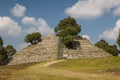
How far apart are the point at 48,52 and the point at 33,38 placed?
40.2 feet

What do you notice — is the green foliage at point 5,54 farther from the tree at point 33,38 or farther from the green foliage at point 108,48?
the green foliage at point 108,48

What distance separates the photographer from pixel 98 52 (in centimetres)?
12644

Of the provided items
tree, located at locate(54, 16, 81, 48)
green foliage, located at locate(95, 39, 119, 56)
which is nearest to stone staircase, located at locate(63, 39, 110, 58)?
tree, located at locate(54, 16, 81, 48)

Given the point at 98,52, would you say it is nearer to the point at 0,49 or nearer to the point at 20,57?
the point at 20,57

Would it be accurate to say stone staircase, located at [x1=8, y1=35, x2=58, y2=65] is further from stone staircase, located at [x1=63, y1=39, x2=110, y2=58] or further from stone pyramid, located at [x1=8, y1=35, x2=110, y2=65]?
stone staircase, located at [x1=63, y1=39, x2=110, y2=58]

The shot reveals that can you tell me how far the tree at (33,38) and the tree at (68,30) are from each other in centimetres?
869

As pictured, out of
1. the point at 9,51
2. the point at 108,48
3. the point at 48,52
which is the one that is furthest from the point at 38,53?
the point at 108,48

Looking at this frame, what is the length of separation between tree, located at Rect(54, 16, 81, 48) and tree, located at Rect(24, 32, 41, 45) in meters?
8.69

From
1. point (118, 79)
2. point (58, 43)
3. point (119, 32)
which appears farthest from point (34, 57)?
point (118, 79)

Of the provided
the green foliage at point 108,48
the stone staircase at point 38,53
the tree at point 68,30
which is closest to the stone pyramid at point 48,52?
the stone staircase at point 38,53

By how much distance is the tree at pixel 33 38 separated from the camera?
13125 cm

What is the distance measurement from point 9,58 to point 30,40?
1155 centimetres

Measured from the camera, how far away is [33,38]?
131500 millimetres

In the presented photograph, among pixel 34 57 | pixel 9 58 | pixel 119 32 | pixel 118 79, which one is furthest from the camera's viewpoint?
pixel 9 58
